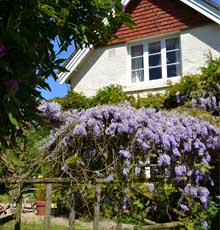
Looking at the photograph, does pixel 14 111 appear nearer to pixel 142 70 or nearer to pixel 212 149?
pixel 212 149

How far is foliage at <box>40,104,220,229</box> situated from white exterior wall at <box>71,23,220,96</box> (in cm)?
520

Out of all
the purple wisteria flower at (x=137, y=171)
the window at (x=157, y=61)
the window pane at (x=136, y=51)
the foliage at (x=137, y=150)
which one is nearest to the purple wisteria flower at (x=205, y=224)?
the foliage at (x=137, y=150)

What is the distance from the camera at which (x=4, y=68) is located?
241cm

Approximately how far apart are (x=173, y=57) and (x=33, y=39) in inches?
474

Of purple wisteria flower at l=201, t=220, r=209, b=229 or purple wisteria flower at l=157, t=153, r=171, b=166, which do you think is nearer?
purple wisteria flower at l=157, t=153, r=171, b=166

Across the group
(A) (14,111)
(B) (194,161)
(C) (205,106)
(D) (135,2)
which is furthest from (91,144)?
(D) (135,2)

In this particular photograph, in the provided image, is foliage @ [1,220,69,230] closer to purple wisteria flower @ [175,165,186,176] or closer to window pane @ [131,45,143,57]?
purple wisteria flower @ [175,165,186,176]

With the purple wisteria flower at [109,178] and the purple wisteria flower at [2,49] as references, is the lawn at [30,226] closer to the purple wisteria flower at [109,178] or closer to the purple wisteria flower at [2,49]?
the purple wisteria flower at [109,178]

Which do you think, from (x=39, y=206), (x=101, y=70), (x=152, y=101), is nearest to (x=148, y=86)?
(x=152, y=101)

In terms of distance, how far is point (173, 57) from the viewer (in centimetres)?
1435

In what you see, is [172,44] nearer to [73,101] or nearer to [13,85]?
[73,101]

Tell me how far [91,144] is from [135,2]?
856 centimetres

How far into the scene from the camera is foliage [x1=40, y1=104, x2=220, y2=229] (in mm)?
7828

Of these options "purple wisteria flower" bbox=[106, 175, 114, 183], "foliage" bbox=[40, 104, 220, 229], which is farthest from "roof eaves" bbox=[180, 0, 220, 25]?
"purple wisteria flower" bbox=[106, 175, 114, 183]
